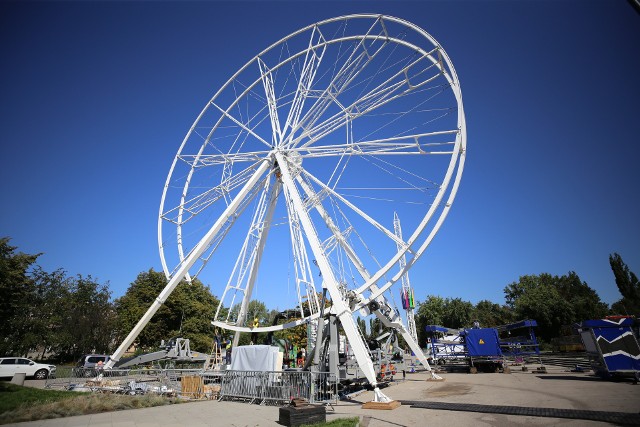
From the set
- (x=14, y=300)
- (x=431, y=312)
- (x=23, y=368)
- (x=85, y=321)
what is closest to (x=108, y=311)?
(x=85, y=321)

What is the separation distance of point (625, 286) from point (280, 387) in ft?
218

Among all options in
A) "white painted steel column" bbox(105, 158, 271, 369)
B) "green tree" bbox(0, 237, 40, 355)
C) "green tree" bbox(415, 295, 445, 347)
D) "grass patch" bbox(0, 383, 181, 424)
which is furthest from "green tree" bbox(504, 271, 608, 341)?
"green tree" bbox(0, 237, 40, 355)

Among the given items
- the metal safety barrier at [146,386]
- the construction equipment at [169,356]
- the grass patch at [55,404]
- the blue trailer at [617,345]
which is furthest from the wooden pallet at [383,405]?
the construction equipment at [169,356]

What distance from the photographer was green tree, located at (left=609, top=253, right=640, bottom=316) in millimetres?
51812

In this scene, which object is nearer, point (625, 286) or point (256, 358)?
point (256, 358)

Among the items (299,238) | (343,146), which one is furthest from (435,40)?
(299,238)

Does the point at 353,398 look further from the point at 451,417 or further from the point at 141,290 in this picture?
the point at 141,290

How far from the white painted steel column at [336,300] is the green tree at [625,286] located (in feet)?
194

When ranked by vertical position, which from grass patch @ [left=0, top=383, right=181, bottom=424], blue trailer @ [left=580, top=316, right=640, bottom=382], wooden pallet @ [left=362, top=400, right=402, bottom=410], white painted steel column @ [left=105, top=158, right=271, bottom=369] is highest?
white painted steel column @ [left=105, top=158, right=271, bottom=369]

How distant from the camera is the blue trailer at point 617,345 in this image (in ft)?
46.4

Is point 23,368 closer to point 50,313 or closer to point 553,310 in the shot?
point 50,313

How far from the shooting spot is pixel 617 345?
1462 cm

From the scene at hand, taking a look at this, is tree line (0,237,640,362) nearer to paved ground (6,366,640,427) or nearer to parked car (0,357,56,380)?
parked car (0,357,56,380)

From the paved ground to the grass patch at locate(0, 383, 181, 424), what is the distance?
0.59 meters
